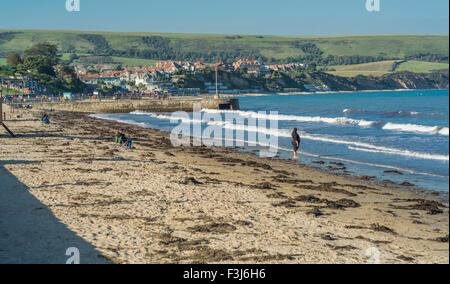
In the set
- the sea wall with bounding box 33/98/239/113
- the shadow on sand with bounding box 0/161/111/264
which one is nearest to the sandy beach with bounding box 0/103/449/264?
the shadow on sand with bounding box 0/161/111/264

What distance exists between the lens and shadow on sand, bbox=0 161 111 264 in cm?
627

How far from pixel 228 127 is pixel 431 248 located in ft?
96.8

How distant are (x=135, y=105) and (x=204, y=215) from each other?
60.5 metres

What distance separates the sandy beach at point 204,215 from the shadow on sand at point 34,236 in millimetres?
17

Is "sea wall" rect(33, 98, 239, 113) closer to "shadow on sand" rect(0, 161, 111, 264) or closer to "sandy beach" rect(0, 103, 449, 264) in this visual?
"sandy beach" rect(0, 103, 449, 264)

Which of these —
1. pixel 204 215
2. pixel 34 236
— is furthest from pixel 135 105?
pixel 34 236

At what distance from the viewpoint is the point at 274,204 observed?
1054 cm

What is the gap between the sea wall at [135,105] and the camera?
64.8 metres

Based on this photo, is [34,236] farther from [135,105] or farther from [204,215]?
[135,105]

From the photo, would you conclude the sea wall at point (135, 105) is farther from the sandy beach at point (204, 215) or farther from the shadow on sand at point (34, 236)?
the shadow on sand at point (34, 236)

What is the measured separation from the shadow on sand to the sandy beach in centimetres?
2

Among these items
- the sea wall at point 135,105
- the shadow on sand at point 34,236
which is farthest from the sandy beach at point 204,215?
the sea wall at point 135,105

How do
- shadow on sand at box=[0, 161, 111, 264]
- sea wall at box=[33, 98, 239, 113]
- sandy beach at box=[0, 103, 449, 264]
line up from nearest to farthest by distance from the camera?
shadow on sand at box=[0, 161, 111, 264] < sandy beach at box=[0, 103, 449, 264] < sea wall at box=[33, 98, 239, 113]

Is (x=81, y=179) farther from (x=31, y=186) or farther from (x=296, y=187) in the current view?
(x=296, y=187)
